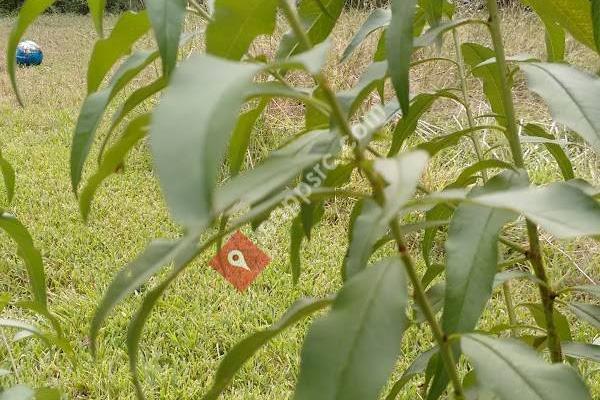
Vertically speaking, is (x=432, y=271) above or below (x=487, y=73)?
below

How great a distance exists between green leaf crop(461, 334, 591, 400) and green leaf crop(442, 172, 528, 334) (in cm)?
5

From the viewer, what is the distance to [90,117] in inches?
20.3

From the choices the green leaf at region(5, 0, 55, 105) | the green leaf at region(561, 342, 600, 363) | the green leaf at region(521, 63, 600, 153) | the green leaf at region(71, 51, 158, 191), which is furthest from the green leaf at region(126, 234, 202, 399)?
the green leaf at region(561, 342, 600, 363)

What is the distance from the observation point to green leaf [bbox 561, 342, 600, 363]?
69 centimetres

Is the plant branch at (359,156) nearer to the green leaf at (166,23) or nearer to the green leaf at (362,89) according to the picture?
the green leaf at (166,23)

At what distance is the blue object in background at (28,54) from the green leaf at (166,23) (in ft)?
18.2

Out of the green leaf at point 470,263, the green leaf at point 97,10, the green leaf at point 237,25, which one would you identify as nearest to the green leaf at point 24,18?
the green leaf at point 97,10

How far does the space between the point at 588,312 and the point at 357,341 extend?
422 mm

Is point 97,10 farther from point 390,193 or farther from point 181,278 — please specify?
point 181,278

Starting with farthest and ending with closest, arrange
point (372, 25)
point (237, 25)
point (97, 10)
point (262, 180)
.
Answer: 1. point (372, 25)
2. point (97, 10)
3. point (237, 25)
4. point (262, 180)

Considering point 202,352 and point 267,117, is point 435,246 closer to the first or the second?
point 202,352

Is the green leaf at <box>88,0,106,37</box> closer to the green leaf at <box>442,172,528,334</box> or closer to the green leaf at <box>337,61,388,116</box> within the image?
the green leaf at <box>337,61,388,116</box>

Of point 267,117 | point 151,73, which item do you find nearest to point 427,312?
point 267,117

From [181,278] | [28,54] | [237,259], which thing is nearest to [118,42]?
[237,259]
